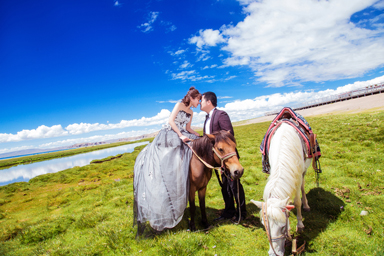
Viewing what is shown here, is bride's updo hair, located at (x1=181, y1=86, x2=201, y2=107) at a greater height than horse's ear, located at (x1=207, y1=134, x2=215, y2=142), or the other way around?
bride's updo hair, located at (x1=181, y1=86, x2=201, y2=107)

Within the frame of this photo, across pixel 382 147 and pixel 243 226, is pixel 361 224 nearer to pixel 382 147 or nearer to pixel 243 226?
pixel 243 226

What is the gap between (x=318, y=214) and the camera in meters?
4.13

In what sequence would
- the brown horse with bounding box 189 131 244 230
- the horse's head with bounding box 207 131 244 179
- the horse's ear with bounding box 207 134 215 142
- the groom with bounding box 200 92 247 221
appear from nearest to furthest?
the horse's head with bounding box 207 131 244 179, the brown horse with bounding box 189 131 244 230, the horse's ear with bounding box 207 134 215 142, the groom with bounding box 200 92 247 221

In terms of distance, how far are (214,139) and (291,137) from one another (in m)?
1.72

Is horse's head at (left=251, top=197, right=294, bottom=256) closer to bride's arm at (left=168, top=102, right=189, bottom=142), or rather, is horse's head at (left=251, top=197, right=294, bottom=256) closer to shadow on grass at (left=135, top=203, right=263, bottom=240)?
shadow on grass at (left=135, top=203, right=263, bottom=240)

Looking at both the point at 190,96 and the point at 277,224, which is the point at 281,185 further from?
the point at 190,96

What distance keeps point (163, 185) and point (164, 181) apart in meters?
0.08

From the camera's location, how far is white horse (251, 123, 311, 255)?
2.53 meters

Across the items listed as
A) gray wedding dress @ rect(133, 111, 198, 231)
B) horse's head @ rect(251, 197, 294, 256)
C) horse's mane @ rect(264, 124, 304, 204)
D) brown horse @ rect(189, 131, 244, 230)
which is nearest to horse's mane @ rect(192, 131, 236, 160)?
brown horse @ rect(189, 131, 244, 230)

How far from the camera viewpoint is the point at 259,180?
23.0 ft

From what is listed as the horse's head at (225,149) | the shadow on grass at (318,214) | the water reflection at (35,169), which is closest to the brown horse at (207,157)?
the horse's head at (225,149)

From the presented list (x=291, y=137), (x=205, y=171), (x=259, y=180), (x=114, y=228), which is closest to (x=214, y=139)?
(x=205, y=171)

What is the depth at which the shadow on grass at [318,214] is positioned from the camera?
3431mm

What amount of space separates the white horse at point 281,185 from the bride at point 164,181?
5.29 feet
